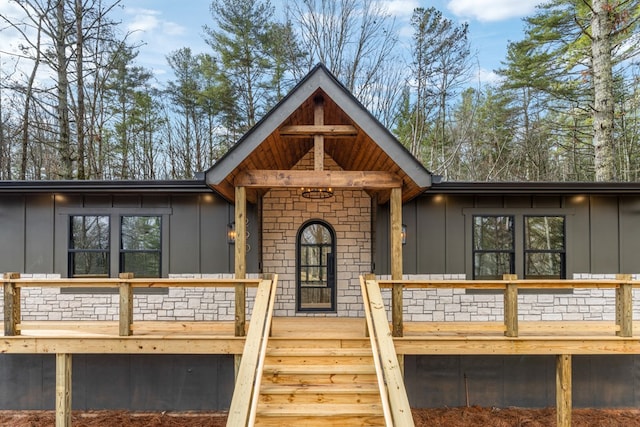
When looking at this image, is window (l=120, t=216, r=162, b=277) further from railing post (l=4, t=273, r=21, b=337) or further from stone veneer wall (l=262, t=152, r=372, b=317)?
stone veneer wall (l=262, t=152, r=372, b=317)

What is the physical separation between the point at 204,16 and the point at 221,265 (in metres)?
11.8

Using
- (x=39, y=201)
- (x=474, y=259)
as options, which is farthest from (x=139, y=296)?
(x=474, y=259)

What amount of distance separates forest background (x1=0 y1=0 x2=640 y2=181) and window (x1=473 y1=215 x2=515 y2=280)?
9.02 m

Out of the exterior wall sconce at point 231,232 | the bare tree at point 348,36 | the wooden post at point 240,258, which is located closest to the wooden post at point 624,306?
the wooden post at point 240,258

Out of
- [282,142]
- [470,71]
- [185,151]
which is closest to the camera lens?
[282,142]

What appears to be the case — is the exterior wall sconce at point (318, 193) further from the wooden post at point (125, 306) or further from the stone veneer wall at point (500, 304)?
the wooden post at point (125, 306)

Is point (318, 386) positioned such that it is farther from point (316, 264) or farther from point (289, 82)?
point (289, 82)

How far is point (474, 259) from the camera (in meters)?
6.93

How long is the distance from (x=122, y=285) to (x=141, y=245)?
217 centimetres

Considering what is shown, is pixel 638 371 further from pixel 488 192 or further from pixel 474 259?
pixel 488 192

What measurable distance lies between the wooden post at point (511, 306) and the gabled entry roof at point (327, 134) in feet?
5.64

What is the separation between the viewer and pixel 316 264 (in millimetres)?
7562

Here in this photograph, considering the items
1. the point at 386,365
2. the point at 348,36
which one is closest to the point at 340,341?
the point at 386,365

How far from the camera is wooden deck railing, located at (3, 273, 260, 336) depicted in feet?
16.0
